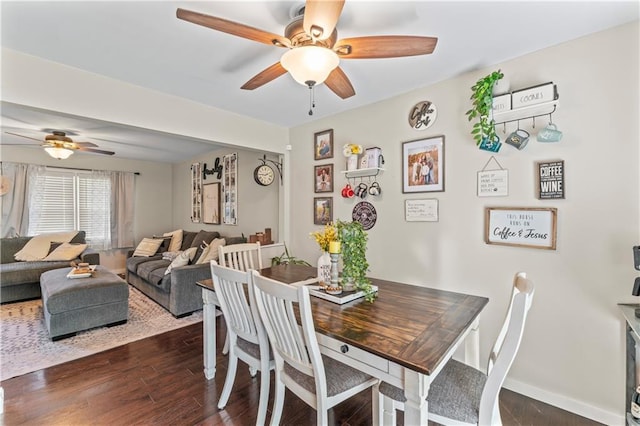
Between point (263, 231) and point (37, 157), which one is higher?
point (37, 157)

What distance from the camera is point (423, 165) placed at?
248cm

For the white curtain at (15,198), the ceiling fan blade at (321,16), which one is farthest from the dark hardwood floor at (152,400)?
the white curtain at (15,198)

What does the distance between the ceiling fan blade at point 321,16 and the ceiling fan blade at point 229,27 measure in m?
0.21

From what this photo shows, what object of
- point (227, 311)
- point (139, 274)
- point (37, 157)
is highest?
point (37, 157)

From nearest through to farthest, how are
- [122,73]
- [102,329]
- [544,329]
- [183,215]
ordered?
[544,329] < [122,73] < [102,329] < [183,215]

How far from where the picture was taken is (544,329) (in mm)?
1913

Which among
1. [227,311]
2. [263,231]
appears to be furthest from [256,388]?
[263,231]

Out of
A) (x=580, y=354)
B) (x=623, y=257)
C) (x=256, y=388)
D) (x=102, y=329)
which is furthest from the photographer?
(x=102, y=329)

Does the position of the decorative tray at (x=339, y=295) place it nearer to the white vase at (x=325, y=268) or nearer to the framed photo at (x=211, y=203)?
the white vase at (x=325, y=268)

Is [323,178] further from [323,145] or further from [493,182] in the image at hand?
[493,182]

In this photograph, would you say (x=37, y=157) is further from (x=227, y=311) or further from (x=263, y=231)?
(x=227, y=311)

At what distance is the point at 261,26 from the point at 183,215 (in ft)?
17.3

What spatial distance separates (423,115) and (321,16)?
61.4 inches

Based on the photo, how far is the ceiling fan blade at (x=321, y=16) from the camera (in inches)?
Answer: 44.8
